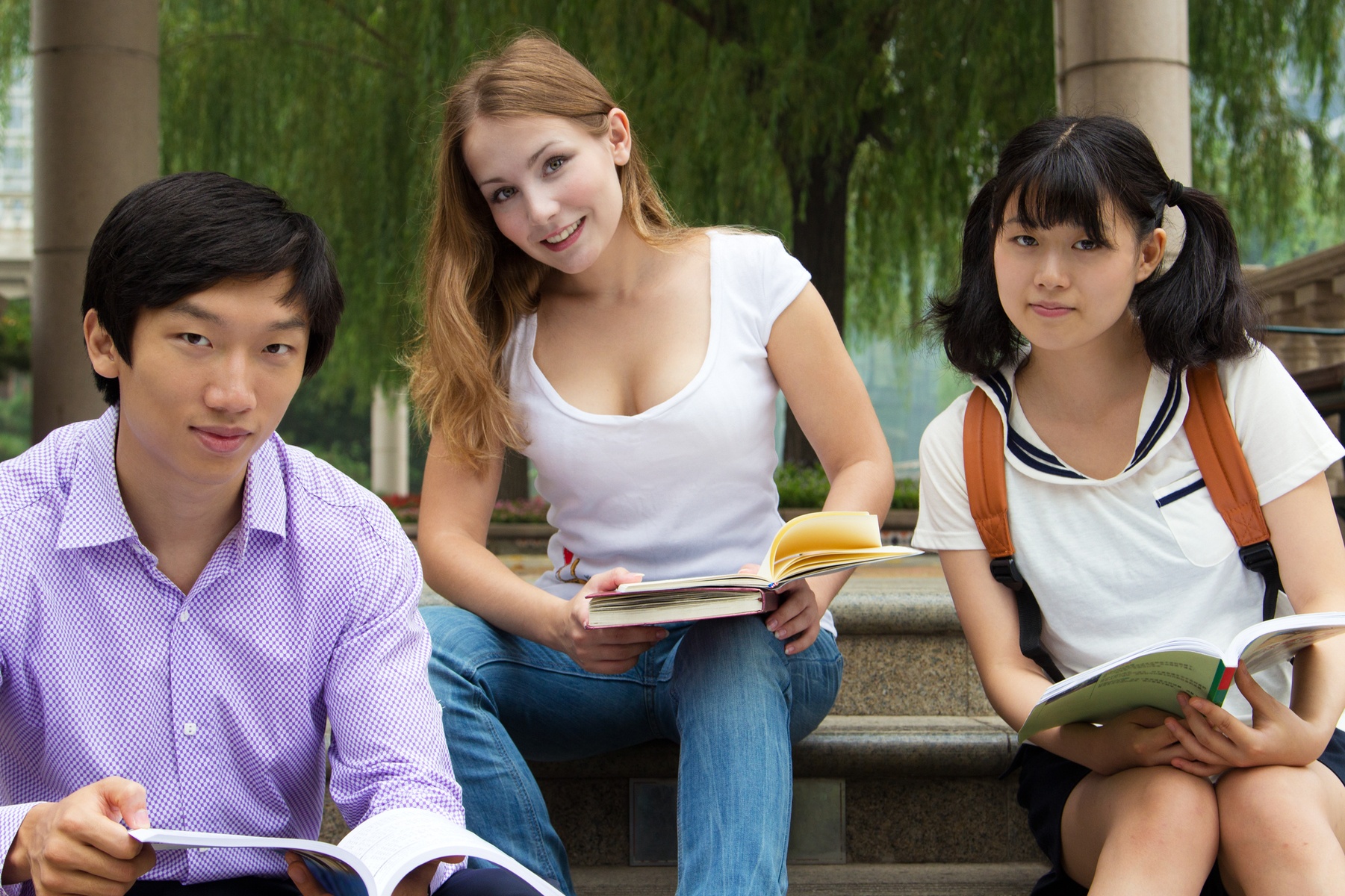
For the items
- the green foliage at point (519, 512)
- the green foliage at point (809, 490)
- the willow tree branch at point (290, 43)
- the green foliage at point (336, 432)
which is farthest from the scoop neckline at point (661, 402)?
the green foliage at point (336, 432)

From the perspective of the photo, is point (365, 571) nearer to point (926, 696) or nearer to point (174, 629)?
point (174, 629)

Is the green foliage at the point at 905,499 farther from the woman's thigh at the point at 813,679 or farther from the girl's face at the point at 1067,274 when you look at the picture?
the girl's face at the point at 1067,274

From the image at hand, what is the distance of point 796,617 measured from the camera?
181 cm

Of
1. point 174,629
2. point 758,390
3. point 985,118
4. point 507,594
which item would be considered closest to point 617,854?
point 507,594

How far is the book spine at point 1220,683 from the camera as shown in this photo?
148 cm

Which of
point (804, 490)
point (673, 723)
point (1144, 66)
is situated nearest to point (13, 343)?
point (804, 490)

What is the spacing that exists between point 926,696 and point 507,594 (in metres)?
1.09

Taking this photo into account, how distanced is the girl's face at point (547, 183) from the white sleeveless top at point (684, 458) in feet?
0.72

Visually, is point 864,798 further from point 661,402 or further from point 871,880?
point 661,402

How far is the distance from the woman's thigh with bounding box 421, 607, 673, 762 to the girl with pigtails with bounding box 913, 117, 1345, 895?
0.54 metres

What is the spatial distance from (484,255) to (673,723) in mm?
890

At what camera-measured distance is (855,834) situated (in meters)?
2.40

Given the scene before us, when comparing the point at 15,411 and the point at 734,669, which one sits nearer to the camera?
the point at 734,669

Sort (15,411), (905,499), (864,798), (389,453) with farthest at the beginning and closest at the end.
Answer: (15,411) < (389,453) < (905,499) < (864,798)
